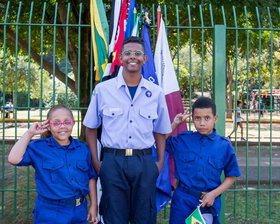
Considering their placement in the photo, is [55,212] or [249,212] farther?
[249,212]

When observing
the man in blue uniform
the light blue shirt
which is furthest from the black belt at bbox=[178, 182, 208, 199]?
the light blue shirt

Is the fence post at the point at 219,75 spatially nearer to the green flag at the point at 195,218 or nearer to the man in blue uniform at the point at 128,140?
the man in blue uniform at the point at 128,140

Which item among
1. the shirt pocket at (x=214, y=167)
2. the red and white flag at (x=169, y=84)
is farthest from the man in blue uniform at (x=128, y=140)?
the red and white flag at (x=169, y=84)

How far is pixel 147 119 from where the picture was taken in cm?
256

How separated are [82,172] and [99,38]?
1710 millimetres

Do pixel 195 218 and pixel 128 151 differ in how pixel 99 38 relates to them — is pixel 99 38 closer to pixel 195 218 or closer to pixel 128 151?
pixel 128 151

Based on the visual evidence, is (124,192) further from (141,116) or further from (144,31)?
(144,31)

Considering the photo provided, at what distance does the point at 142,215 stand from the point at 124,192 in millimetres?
239

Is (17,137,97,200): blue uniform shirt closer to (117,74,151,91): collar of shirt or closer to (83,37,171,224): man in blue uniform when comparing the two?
(83,37,171,224): man in blue uniform

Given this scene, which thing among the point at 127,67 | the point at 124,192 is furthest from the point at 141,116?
the point at 124,192

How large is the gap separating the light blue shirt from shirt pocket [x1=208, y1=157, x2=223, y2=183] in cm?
53

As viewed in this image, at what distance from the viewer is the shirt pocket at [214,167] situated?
263cm

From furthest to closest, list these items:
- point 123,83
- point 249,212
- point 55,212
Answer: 1. point 249,212
2. point 123,83
3. point 55,212

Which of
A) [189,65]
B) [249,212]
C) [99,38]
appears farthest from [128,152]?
[249,212]
